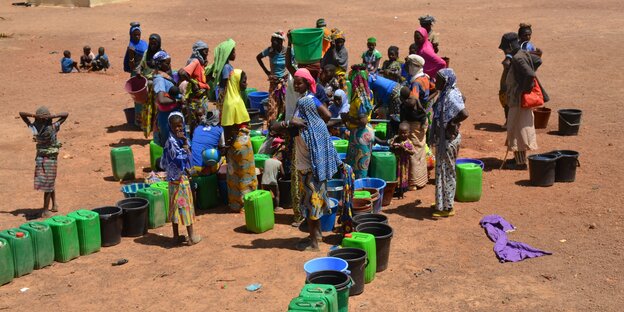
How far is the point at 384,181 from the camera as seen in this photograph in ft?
35.6

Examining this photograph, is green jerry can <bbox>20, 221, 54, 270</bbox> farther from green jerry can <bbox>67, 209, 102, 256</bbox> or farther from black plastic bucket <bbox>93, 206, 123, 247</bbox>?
black plastic bucket <bbox>93, 206, 123, 247</bbox>

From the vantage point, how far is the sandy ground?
26.9 feet

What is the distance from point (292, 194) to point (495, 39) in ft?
47.0

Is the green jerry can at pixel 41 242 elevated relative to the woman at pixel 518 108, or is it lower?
lower

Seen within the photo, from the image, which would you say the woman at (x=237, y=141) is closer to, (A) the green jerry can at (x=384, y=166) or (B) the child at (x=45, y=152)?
(A) the green jerry can at (x=384, y=166)

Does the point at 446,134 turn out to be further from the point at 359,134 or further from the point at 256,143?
the point at 256,143

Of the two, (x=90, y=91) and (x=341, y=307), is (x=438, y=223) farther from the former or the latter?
(x=90, y=91)

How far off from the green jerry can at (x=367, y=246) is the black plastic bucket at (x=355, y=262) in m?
0.10

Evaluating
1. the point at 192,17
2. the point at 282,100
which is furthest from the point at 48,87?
the point at 192,17

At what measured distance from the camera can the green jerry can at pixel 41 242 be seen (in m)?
8.93

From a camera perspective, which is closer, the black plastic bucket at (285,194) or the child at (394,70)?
the black plastic bucket at (285,194)

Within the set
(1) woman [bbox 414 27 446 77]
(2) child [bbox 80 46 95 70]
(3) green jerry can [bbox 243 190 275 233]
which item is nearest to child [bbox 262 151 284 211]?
(3) green jerry can [bbox 243 190 275 233]

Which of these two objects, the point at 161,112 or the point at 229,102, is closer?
the point at 229,102

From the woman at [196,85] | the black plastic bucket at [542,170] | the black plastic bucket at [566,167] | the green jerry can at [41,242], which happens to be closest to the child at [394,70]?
the black plastic bucket at [542,170]
